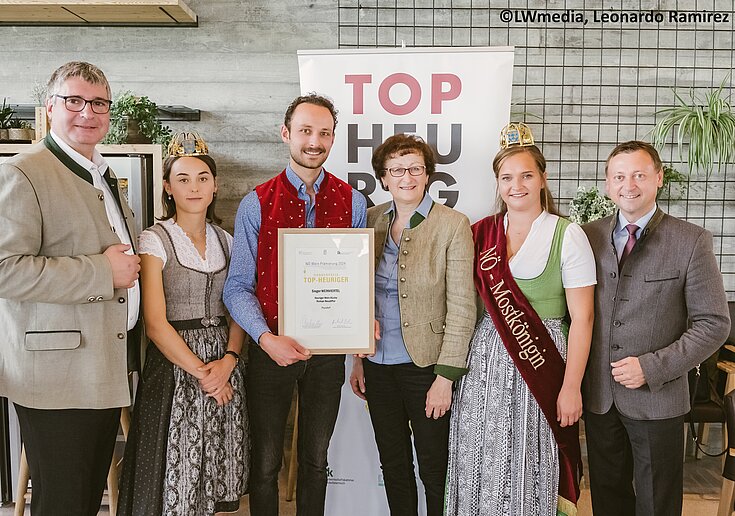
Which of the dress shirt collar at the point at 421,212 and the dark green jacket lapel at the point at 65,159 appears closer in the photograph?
the dark green jacket lapel at the point at 65,159

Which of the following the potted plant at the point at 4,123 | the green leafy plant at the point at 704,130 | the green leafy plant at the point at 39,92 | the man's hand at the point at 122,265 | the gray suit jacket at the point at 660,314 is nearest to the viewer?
the man's hand at the point at 122,265

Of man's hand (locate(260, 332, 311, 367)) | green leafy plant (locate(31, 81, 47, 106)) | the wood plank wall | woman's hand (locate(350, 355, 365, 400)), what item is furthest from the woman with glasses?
green leafy plant (locate(31, 81, 47, 106))

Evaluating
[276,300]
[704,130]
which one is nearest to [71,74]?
[276,300]

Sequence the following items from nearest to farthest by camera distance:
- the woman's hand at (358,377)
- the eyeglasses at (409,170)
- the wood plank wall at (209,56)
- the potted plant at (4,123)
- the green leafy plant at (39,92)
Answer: the eyeglasses at (409,170)
the woman's hand at (358,377)
the potted plant at (4,123)
the green leafy plant at (39,92)
the wood plank wall at (209,56)

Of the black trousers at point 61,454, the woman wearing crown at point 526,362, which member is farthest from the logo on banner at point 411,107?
the black trousers at point 61,454

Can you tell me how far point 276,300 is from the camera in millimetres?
2184

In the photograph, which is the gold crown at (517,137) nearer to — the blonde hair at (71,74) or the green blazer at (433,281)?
the green blazer at (433,281)

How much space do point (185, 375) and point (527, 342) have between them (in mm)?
1101

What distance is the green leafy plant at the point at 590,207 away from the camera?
329 cm

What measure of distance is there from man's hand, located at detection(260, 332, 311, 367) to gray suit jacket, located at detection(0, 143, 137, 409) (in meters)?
0.45

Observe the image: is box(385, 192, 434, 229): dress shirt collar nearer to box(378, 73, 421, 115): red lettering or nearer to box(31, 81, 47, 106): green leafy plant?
box(378, 73, 421, 115): red lettering

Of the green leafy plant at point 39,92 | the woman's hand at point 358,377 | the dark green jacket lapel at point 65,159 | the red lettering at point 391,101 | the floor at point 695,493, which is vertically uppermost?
the green leafy plant at point 39,92

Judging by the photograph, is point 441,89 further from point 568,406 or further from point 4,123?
point 4,123

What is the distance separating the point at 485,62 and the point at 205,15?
72.3 inches
